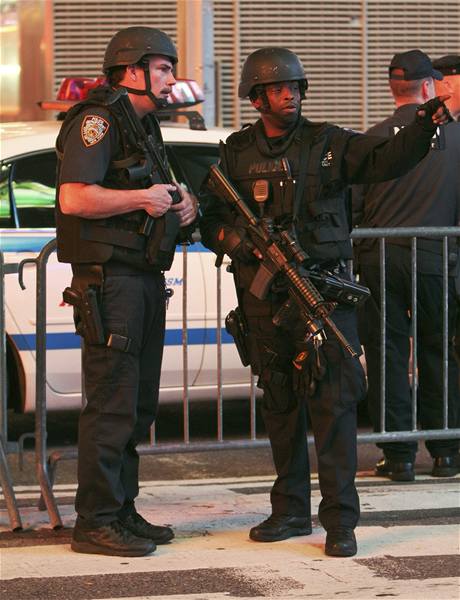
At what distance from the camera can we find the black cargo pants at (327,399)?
20.6 ft

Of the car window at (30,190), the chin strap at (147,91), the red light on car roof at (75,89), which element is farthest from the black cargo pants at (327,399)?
the red light on car roof at (75,89)

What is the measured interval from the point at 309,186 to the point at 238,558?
149cm

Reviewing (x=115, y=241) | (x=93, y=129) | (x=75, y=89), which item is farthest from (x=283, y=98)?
(x=75, y=89)

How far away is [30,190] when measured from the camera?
862 centimetres

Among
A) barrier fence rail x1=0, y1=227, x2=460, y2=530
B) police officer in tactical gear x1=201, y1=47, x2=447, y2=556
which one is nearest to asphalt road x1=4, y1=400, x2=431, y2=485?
barrier fence rail x1=0, y1=227, x2=460, y2=530

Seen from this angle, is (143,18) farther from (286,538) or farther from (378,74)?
(286,538)

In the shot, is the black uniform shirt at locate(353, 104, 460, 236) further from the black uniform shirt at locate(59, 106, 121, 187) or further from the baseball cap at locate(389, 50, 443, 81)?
the black uniform shirt at locate(59, 106, 121, 187)

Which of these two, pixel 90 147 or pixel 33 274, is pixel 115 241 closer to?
pixel 90 147

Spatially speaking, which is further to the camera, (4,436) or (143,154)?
(4,436)

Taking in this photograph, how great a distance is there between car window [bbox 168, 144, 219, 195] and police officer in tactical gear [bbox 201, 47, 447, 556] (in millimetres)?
2563

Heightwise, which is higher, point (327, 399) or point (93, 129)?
point (93, 129)

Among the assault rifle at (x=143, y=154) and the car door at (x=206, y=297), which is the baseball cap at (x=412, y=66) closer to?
the car door at (x=206, y=297)

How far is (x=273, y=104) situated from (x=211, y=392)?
304 cm

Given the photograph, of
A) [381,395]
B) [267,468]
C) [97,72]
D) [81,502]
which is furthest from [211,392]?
[97,72]
